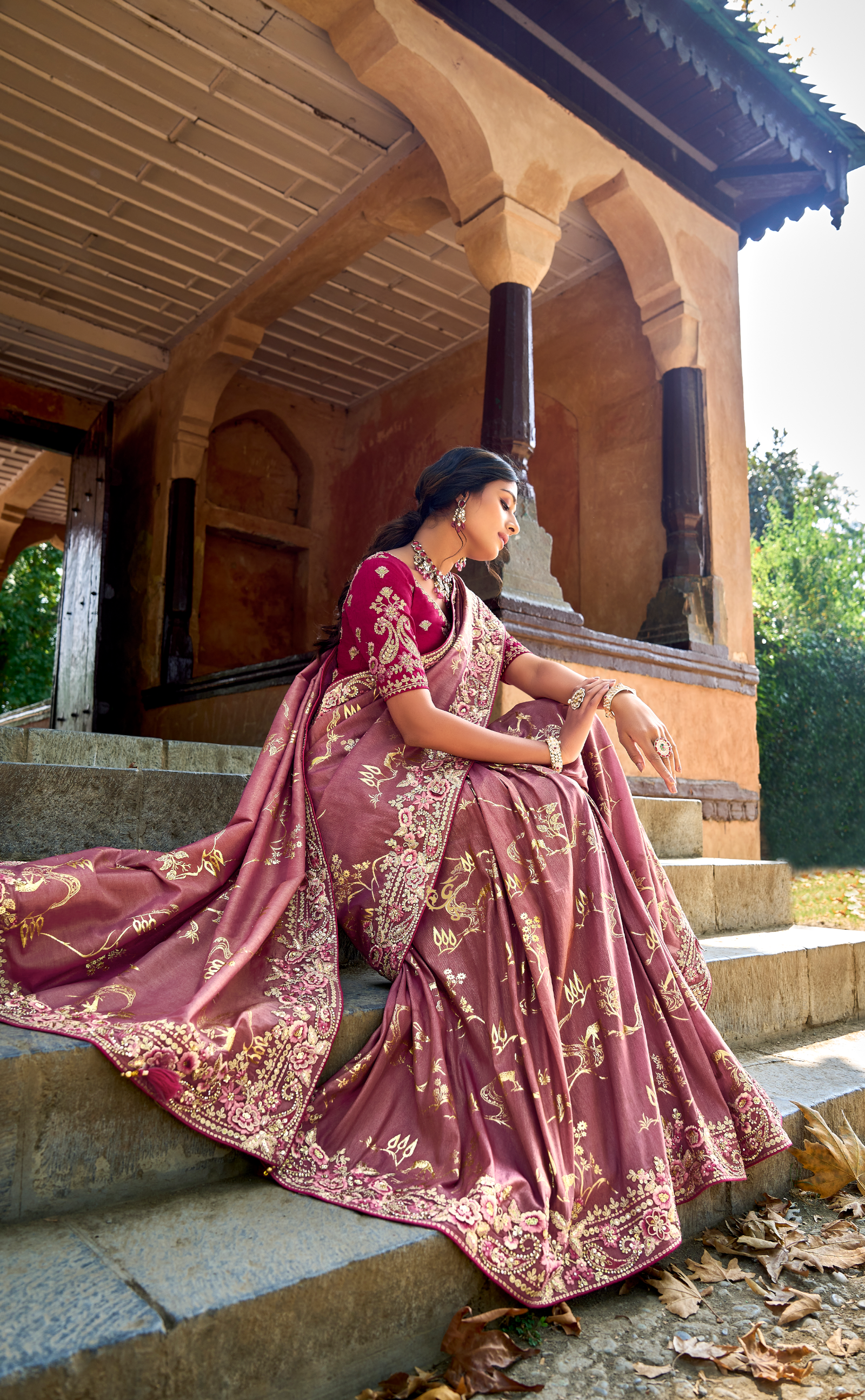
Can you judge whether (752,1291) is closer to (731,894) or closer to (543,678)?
(543,678)

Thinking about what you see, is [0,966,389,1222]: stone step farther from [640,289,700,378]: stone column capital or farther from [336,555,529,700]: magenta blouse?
[640,289,700,378]: stone column capital

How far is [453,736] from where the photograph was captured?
2125 mm

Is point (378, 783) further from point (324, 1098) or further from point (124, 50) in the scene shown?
point (124, 50)

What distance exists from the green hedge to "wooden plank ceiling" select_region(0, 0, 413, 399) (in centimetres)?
657

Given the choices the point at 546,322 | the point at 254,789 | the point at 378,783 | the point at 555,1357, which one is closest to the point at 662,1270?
the point at 555,1357

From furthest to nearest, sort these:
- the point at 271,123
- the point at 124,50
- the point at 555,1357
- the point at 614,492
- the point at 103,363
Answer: the point at 103,363 < the point at 614,492 < the point at 271,123 < the point at 124,50 < the point at 555,1357

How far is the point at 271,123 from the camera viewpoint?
5.14m

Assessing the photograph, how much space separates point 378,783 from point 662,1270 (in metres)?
1.08

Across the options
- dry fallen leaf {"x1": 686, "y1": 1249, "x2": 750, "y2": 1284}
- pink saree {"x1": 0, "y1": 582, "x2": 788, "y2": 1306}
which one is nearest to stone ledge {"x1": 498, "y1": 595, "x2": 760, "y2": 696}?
pink saree {"x1": 0, "y1": 582, "x2": 788, "y2": 1306}

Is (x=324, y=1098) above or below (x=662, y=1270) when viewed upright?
above

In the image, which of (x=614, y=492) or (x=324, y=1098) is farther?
(x=614, y=492)

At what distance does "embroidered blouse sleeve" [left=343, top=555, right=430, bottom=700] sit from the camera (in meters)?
2.17

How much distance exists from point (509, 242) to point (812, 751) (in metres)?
6.86

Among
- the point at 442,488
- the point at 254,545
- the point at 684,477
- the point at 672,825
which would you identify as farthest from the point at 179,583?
the point at 442,488
